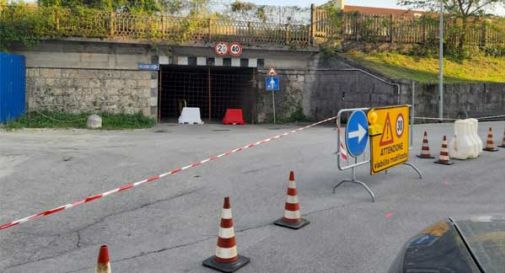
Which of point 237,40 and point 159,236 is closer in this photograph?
point 159,236

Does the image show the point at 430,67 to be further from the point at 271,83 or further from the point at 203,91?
the point at 203,91

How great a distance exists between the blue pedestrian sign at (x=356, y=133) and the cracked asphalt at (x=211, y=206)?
69cm

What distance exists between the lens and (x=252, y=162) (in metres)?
9.78

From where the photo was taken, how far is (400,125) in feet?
27.1

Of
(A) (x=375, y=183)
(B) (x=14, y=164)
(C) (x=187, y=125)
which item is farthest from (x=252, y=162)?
(C) (x=187, y=125)

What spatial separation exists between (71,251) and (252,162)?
5263 millimetres

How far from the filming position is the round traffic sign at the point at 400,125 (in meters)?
8.15

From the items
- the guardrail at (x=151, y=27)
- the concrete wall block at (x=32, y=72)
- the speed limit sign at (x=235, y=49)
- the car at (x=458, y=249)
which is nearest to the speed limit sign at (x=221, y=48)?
the speed limit sign at (x=235, y=49)

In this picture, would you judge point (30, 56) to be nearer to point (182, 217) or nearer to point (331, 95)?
point (331, 95)

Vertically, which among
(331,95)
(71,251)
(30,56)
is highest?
(30,56)

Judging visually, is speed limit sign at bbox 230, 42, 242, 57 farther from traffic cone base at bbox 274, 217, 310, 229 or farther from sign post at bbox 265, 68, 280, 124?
traffic cone base at bbox 274, 217, 310, 229

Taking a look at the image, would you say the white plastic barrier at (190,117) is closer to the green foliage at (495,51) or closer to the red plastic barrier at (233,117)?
the red plastic barrier at (233,117)

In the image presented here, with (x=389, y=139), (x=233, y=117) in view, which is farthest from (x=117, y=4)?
(x=389, y=139)

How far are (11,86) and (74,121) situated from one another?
7.68 feet
